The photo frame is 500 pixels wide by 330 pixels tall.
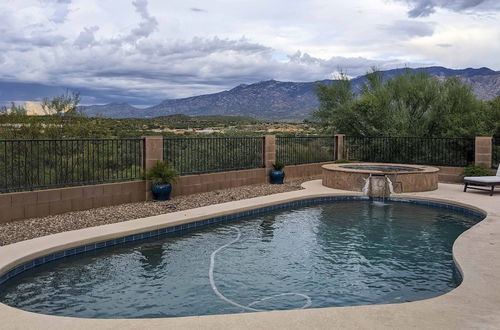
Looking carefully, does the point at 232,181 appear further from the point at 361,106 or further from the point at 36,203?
the point at 361,106

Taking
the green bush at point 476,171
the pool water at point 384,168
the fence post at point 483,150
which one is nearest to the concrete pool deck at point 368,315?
the pool water at point 384,168

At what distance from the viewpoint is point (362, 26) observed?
17.9 metres

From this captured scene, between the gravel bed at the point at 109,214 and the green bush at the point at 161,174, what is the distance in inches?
21.7

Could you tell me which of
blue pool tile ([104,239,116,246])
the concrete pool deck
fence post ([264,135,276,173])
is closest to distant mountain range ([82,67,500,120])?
fence post ([264,135,276,173])

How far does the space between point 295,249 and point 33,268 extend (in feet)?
12.9

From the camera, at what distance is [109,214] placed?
9406 millimetres

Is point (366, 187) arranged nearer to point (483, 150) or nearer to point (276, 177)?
point (276, 177)

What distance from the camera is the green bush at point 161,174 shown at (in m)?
11.0

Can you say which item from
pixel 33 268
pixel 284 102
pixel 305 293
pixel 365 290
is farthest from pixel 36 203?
pixel 284 102

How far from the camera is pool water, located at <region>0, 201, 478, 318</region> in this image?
522cm

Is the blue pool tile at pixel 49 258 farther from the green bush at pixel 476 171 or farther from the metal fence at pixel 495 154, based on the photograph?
the metal fence at pixel 495 154

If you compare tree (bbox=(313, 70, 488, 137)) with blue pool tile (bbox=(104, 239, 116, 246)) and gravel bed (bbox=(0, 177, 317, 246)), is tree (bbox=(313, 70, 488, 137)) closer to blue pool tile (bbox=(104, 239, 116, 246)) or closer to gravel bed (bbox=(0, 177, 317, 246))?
gravel bed (bbox=(0, 177, 317, 246))

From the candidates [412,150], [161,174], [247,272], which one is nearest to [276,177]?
[161,174]

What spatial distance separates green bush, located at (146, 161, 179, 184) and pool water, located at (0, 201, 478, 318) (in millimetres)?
2577
